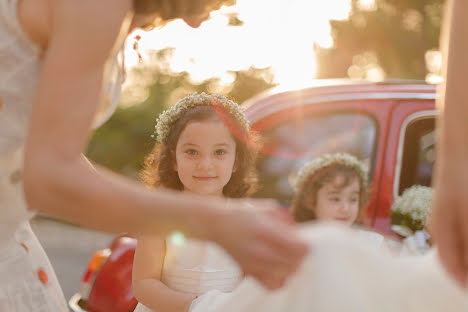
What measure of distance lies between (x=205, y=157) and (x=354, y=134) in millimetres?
2050

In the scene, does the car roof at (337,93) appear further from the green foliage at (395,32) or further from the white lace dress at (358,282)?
the green foliage at (395,32)

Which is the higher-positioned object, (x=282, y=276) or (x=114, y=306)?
(x=282, y=276)

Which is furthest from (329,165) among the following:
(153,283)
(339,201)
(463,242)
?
(463,242)

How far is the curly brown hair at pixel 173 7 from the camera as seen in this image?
1.01m

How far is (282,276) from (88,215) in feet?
0.89

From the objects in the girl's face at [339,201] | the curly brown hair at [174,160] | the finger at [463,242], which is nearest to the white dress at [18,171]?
the finger at [463,242]

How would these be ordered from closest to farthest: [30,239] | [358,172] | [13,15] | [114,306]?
[13,15] → [30,239] → [114,306] → [358,172]

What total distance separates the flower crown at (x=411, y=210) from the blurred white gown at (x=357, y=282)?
2976mm

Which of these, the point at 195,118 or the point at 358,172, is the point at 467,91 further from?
the point at 358,172

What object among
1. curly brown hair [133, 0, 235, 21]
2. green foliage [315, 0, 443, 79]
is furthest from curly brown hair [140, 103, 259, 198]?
green foliage [315, 0, 443, 79]

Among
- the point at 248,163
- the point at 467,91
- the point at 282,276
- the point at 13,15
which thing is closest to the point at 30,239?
the point at 13,15

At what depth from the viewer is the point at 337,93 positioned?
439 centimetres

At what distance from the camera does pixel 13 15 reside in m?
1.04

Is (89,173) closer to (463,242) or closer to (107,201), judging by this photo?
(107,201)
